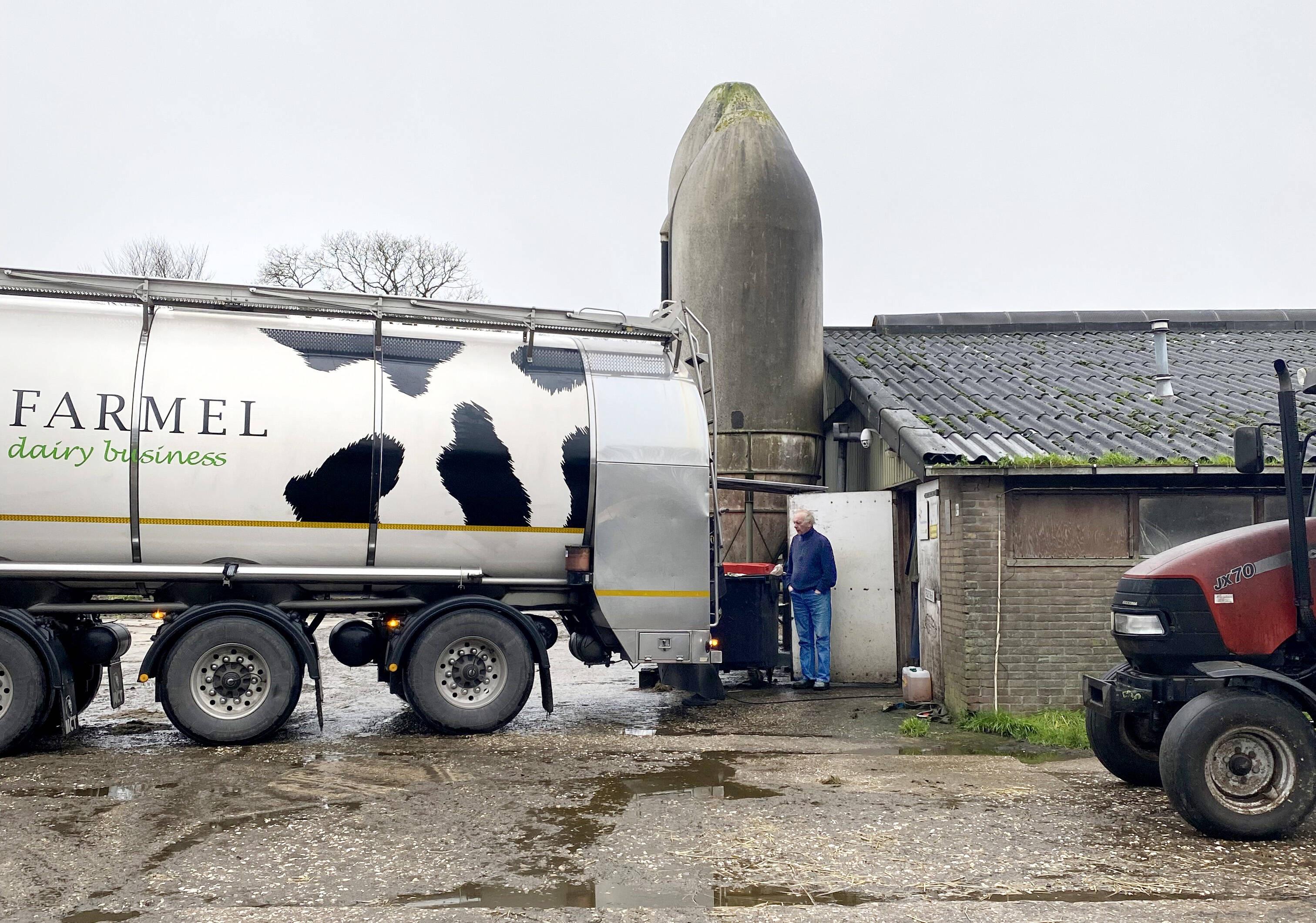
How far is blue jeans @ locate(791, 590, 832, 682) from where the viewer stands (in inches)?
508

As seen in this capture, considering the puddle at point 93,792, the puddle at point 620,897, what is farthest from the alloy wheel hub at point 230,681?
the puddle at point 620,897

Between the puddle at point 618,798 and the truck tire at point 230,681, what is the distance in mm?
2917

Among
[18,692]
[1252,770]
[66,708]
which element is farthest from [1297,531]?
[18,692]

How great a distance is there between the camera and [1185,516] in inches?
432

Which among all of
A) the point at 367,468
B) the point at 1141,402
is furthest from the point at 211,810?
the point at 1141,402

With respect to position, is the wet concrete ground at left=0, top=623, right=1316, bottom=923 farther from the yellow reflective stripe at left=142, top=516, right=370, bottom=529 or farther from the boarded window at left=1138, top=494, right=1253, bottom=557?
the boarded window at left=1138, top=494, right=1253, bottom=557

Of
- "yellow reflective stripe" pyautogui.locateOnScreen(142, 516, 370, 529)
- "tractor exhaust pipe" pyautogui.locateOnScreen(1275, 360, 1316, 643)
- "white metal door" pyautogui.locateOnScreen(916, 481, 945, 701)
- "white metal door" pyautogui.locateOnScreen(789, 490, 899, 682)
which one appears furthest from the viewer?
"white metal door" pyautogui.locateOnScreen(789, 490, 899, 682)

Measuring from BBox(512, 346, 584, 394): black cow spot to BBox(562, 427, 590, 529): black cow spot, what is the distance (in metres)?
0.52

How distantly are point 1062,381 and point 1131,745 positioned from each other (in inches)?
295

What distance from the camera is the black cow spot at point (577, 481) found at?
34.2ft

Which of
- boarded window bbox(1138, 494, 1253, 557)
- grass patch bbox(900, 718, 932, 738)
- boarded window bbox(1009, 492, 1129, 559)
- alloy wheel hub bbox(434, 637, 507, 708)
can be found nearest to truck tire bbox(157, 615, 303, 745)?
alloy wheel hub bbox(434, 637, 507, 708)

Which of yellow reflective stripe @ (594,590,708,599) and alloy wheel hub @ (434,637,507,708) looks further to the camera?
yellow reflective stripe @ (594,590,708,599)

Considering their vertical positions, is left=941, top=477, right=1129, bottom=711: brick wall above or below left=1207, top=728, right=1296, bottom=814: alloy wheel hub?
above

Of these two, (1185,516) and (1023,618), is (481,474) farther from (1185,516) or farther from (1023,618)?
(1185,516)
